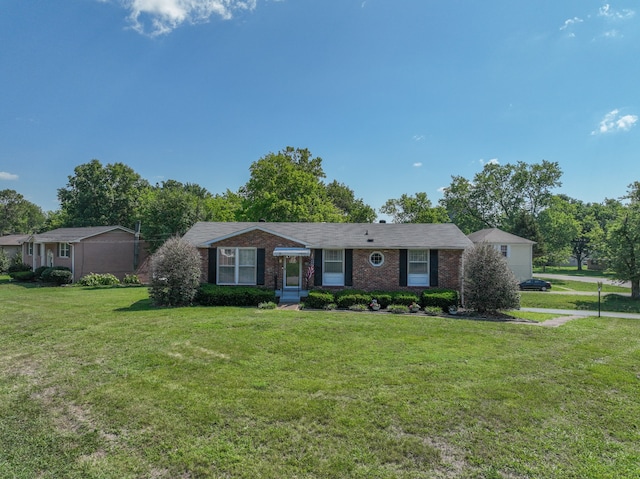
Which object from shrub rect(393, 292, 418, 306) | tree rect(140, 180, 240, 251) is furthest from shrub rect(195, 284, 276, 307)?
tree rect(140, 180, 240, 251)

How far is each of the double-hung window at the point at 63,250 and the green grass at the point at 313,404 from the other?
19.4 metres

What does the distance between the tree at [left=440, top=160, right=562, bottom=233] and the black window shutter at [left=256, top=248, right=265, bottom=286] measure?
118 feet

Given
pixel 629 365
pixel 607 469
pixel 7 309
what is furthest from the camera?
pixel 7 309

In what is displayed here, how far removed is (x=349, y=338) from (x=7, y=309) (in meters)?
13.5

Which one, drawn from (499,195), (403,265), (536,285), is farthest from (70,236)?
(499,195)

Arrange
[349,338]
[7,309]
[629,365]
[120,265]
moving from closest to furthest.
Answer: [629,365] < [349,338] < [7,309] < [120,265]

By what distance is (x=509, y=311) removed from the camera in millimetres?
14703

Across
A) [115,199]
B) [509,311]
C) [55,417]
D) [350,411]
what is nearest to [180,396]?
[55,417]

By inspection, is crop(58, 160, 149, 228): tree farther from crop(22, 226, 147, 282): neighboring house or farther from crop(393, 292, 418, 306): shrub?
crop(393, 292, 418, 306): shrub

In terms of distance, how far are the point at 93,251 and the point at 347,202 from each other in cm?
3740

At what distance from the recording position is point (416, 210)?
4388 cm

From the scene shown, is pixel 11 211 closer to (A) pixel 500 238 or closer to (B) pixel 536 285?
(A) pixel 500 238

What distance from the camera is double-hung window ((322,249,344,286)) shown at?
1675 cm

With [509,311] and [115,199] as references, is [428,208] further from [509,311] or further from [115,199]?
[115,199]
